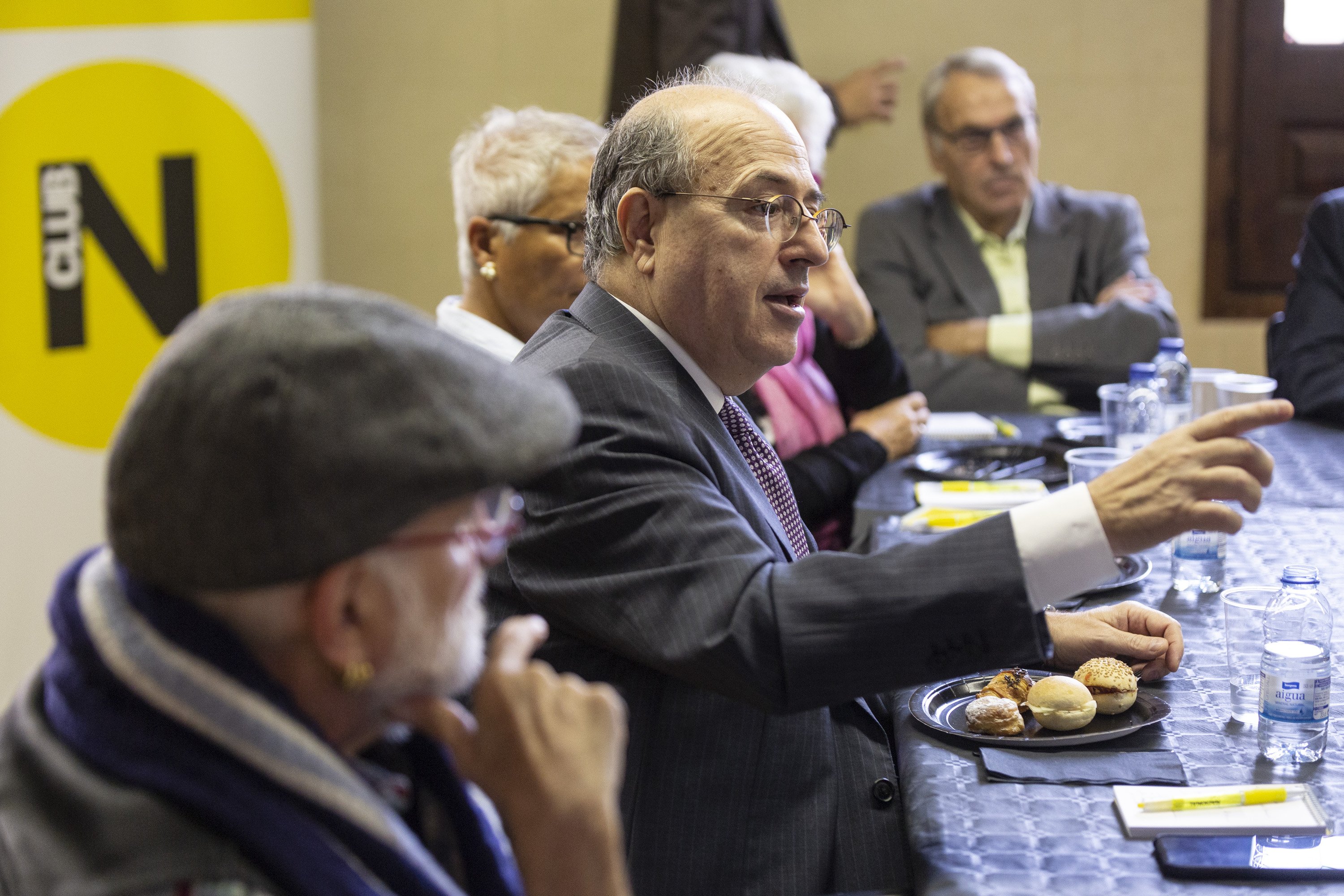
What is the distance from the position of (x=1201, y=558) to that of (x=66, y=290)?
261cm

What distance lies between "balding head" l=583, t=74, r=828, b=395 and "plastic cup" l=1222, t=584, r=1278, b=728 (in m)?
0.59

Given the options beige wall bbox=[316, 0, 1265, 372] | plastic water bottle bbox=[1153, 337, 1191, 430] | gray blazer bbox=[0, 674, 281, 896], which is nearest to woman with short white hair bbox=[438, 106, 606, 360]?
plastic water bottle bbox=[1153, 337, 1191, 430]

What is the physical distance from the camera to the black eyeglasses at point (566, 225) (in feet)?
7.24

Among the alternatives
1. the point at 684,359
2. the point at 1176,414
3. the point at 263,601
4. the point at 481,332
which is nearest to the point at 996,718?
the point at 684,359

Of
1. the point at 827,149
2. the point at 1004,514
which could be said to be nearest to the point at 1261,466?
the point at 1004,514

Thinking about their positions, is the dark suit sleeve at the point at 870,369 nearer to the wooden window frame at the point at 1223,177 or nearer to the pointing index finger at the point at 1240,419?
the pointing index finger at the point at 1240,419

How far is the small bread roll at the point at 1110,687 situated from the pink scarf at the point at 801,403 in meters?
1.25

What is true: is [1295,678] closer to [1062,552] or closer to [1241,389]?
[1062,552]

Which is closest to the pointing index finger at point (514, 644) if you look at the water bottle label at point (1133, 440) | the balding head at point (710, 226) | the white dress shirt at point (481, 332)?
the balding head at point (710, 226)

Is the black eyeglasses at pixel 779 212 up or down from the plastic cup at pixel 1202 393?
up

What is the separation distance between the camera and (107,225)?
10.4 ft

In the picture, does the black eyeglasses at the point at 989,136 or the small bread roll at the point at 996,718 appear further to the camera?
the black eyeglasses at the point at 989,136

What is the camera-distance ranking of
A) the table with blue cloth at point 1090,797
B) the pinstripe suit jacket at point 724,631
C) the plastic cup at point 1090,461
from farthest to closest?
1. the plastic cup at point 1090,461
2. the pinstripe suit jacket at point 724,631
3. the table with blue cloth at point 1090,797

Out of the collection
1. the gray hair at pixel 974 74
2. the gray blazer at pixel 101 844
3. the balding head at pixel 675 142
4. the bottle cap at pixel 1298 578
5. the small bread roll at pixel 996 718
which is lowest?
the small bread roll at pixel 996 718
